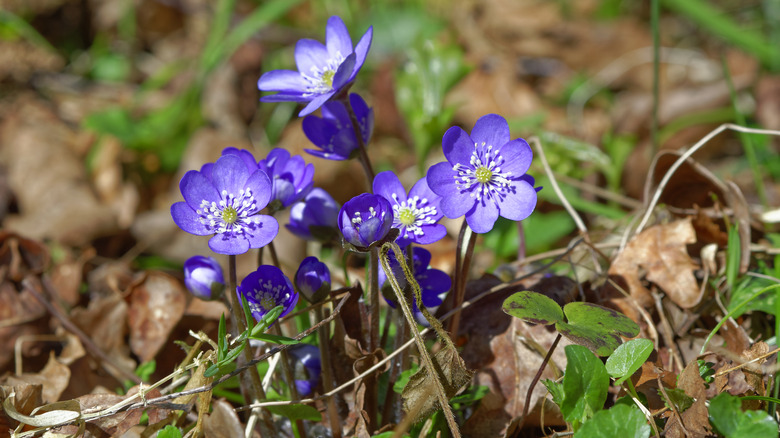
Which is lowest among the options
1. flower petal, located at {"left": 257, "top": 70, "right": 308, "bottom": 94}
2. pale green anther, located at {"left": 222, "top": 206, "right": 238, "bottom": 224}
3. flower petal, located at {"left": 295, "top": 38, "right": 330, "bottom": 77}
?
pale green anther, located at {"left": 222, "top": 206, "right": 238, "bottom": 224}

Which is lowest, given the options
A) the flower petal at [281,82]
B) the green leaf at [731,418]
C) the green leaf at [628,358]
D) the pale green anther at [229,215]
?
the green leaf at [731,418]

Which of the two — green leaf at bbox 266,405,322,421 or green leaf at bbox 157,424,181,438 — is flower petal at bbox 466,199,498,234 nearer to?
green leaf at bbox 266,405,322,421

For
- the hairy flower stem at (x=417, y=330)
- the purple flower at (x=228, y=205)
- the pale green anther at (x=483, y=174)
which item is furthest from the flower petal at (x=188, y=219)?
the pale green anther at (x=483, y=174)

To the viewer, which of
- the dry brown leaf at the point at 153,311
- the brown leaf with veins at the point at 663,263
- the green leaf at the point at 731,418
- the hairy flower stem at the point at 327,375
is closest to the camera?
the green leaf at the point at 731,418

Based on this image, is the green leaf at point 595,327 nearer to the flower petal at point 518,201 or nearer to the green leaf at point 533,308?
the green leaf at point 533,308

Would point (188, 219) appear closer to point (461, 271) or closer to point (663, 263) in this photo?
point (461, 271)

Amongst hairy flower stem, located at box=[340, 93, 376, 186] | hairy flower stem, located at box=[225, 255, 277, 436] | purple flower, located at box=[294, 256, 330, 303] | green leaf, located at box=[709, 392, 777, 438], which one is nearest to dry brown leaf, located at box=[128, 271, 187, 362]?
hairy flower stem, located at box=[225, 255, 277, 436]

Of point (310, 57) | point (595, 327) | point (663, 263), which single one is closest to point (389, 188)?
point (310, 57)
